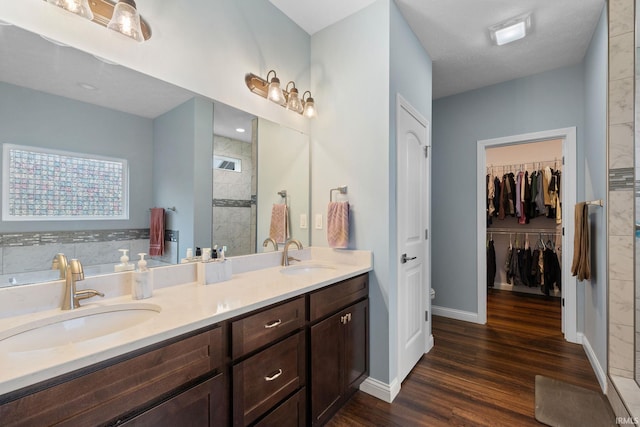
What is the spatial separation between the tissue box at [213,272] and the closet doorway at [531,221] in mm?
2766

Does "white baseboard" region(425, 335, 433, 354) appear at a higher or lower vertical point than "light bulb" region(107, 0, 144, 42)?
lower

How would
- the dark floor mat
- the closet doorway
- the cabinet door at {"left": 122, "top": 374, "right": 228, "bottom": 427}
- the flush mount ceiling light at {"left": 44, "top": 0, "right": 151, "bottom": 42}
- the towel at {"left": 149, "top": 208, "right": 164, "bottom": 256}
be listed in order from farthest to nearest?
the closet doorway → the dark floor mat → the towel at {"left": 149, "top": 208, "right": 164, "bottom": 256} → the flush mount ceiling light at {"left": 44, "top": 0, "right": 151, "bottom": 42} → the cabinet door at {"left": 122, "top": 374, "right": 228, "bottom": 427}

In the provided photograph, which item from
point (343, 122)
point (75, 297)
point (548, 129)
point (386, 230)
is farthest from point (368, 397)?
point (548, 129)

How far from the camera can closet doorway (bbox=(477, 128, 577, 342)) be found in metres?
2.76

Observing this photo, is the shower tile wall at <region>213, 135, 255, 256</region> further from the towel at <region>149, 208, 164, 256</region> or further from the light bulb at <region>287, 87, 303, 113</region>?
the light bulb at <region>287, 87, 303, 113</region>

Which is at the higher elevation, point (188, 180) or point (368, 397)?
point (188, 180)

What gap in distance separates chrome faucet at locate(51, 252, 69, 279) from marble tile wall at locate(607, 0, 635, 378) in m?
3.00

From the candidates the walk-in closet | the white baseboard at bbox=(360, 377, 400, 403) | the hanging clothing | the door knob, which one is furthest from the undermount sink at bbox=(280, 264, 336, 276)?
the hanging clothing

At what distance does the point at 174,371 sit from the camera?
93 centimetres

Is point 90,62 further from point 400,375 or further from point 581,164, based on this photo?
point 581,164

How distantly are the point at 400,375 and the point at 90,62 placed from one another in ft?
8.30

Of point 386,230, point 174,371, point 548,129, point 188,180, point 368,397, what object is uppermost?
point 548,129

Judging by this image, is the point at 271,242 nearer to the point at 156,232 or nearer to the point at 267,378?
the point at 156,232

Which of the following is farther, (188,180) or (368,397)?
(368,397)
